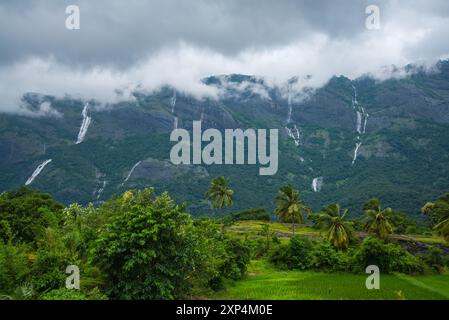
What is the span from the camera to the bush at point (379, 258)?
45344mm

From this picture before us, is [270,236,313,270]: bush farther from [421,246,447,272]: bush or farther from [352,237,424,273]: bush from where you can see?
[421,246,447,272]: bush

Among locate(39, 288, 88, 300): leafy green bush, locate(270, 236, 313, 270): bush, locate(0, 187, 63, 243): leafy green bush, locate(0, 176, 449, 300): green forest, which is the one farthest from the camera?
locate(270, 236, 313, 270): bush

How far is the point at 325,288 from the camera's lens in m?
34.9

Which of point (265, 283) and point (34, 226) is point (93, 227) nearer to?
point (34, 226)

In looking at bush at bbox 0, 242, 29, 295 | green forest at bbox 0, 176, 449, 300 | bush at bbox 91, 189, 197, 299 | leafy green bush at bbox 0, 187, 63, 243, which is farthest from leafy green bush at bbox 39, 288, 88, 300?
leafy green bush at bbox 0, 187, 63, 243

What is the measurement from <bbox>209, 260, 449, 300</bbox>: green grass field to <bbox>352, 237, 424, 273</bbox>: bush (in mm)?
1695

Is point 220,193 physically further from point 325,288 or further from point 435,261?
point 325,288

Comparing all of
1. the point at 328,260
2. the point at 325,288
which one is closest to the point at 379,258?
the point at 328,260

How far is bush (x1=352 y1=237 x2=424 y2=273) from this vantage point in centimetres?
4534

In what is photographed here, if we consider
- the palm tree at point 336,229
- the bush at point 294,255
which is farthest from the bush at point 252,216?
the bush at point 294,255

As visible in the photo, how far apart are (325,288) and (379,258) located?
13.5 meters

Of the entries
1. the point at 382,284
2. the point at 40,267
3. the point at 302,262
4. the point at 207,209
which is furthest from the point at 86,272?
the point at 207,209

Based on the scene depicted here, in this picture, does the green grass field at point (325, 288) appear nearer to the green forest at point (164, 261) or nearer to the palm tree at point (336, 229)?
the green forest at point (164, 261)
